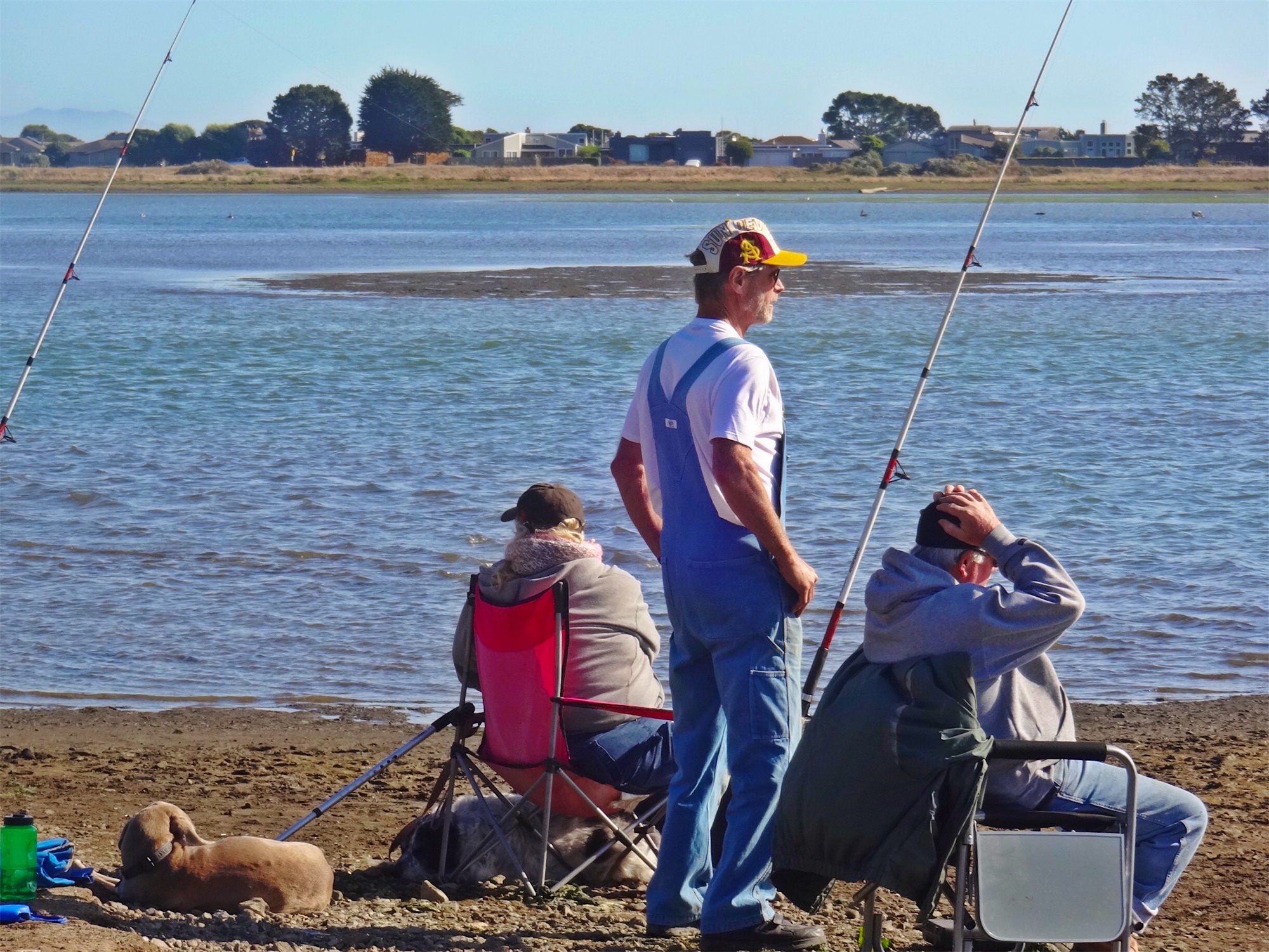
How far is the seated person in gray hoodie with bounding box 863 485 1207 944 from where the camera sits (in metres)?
3.04

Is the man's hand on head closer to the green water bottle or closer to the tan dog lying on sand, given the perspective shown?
the tan dog lying on sand

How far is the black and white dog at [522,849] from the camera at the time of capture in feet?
13.4

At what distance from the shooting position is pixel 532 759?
401 centimetres

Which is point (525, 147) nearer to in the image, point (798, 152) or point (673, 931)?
point (798, 152)

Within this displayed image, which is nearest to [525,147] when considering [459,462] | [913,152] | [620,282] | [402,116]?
[402,116]

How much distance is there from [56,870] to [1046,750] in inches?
96.7

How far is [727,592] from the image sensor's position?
3.41 meters

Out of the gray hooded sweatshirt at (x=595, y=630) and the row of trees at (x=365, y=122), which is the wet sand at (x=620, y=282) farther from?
the row of trees at (x=365, y=122)

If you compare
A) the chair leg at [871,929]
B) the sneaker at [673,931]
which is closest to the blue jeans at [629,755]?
the sneaker at [673,931]

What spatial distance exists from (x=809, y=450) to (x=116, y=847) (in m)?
8.53

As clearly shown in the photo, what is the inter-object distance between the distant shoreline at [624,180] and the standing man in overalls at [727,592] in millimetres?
91507

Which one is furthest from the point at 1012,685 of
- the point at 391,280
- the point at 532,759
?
the point at 391,280

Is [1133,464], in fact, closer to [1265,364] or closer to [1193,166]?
[1265,364]

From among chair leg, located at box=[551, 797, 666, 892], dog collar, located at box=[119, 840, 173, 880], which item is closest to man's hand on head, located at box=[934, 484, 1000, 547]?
chair leg, located at box=[551, 797, 666, 892]
